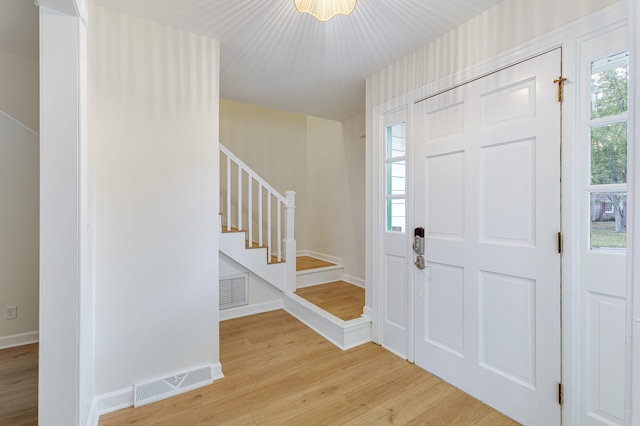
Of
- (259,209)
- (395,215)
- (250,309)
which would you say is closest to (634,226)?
(395,215)

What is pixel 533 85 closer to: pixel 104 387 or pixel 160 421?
pixel 160 421

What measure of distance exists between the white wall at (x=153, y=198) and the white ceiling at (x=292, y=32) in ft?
0.66

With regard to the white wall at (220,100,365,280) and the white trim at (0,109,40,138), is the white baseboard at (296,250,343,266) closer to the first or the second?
the white wall at (220,100,365,280)

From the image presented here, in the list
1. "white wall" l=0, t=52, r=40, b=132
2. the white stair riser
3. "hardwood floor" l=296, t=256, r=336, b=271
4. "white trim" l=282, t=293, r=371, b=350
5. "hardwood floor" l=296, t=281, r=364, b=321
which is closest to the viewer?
"white wall" l=0, t=52, r=40, b=132

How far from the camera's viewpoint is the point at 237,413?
1734 mm

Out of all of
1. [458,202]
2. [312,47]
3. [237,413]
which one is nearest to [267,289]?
[237,413]

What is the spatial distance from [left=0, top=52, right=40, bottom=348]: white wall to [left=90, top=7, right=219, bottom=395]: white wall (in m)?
1.36

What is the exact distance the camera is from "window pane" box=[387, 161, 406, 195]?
2.43 meters

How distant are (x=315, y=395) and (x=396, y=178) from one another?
6.05 feet

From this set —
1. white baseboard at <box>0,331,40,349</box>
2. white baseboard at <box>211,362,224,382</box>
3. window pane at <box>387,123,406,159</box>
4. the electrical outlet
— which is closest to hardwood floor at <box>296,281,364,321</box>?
white baseboard at <box>211,362,224,382</box>

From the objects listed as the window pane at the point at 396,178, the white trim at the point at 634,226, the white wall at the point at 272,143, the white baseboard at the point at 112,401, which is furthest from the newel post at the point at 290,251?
the white trim at the point at 634,226

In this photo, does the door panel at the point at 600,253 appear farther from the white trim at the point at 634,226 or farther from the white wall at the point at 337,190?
the white wall at the point at 337,190

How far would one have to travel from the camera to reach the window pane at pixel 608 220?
133cm

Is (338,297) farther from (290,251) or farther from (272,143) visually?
(272,143)
